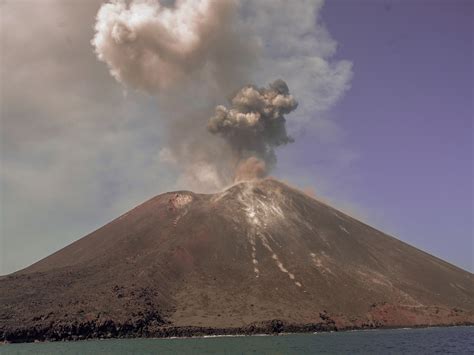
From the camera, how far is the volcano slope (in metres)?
120

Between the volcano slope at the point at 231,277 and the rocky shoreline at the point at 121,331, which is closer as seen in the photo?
the rocky shoreline at the point at 121,331

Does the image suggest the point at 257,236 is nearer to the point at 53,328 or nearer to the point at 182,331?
the point at 182,331

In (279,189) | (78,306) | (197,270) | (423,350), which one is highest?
(279,189)

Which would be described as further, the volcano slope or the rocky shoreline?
the volcano slope

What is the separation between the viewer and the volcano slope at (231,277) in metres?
120

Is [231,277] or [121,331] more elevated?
[231,277]

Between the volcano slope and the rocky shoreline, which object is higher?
the volcano slope

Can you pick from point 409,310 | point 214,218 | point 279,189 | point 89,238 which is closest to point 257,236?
point 214,218

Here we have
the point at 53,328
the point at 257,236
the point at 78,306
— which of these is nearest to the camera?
the point at 53,328

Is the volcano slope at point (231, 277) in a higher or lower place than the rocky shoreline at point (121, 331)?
higher

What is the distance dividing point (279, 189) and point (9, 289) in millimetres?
100845

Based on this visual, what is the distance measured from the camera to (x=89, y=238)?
188 meters

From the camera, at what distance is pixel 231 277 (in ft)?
475

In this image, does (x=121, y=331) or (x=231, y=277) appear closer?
(x=121, y=331)
